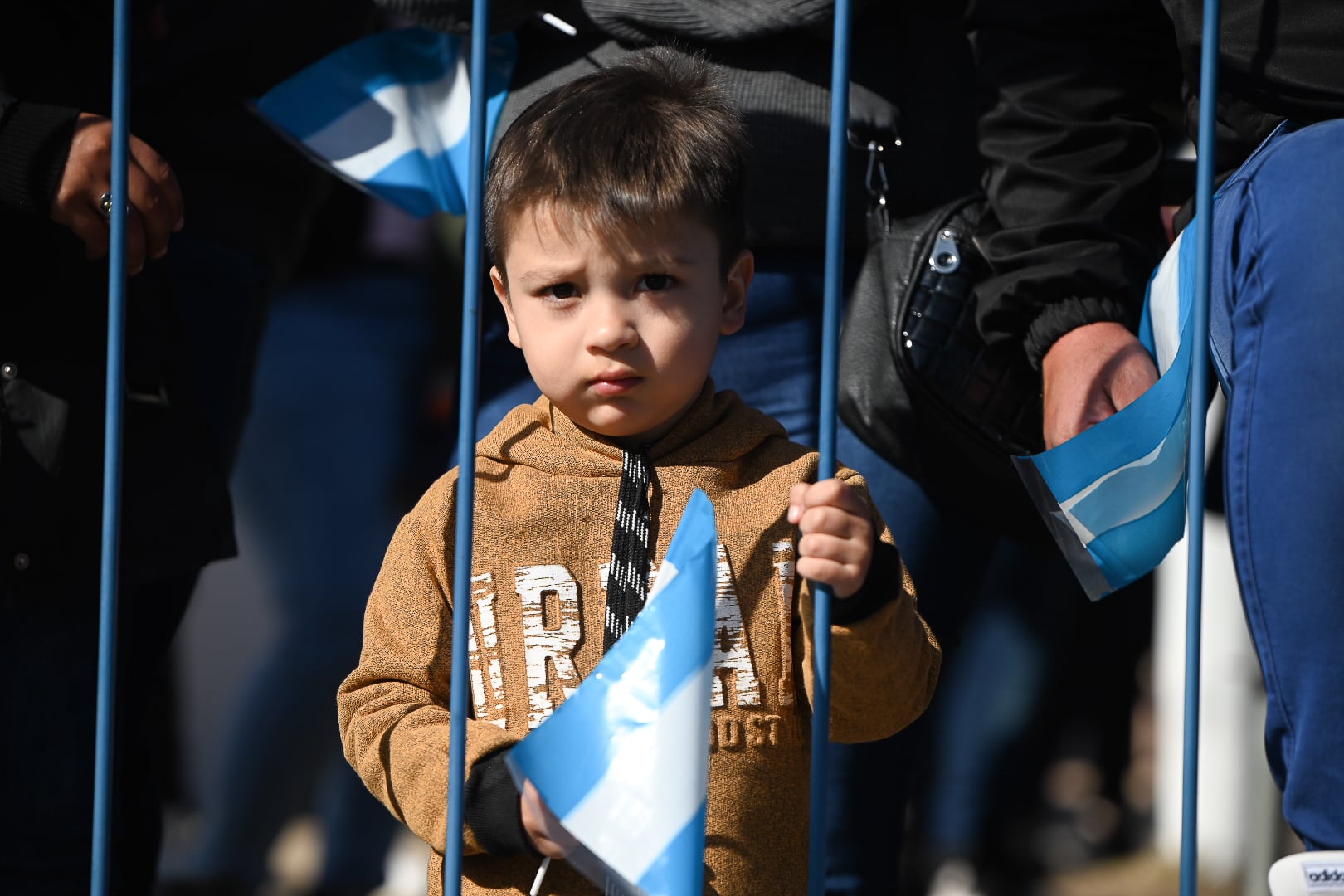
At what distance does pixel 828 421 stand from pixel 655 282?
0.24 meters

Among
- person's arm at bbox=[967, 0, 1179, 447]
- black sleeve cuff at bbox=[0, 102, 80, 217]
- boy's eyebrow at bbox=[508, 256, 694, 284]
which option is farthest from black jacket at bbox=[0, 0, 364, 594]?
person's arm at bbox=[967, 0, 1179, 447]

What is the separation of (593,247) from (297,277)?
1986 millimetres

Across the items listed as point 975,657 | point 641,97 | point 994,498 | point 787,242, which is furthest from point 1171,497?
point 975,657

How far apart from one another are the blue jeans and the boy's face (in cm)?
50

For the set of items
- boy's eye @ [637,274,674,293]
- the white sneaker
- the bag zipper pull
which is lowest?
the white sneaker

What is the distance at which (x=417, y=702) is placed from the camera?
1.46 metres

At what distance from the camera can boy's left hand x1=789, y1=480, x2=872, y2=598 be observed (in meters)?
1.29

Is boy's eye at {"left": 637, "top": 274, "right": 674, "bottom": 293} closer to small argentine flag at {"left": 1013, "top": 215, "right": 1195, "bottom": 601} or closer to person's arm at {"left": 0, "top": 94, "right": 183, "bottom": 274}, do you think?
small argentine flag at {"left": 1013, "top": 215, "right": 1195, "bottom": 601}

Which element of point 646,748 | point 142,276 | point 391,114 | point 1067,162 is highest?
point 391,114

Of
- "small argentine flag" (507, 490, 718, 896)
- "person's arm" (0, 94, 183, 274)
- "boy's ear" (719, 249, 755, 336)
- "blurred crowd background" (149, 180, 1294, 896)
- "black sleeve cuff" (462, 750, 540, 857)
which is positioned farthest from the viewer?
"blurred crowd background" (149, 180, 1294, 896)

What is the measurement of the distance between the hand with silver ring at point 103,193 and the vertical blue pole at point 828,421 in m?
0.78

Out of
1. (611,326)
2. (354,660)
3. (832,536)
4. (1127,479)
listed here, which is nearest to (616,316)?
(611,326)

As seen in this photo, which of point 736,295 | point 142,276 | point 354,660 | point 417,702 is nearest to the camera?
point 417,702

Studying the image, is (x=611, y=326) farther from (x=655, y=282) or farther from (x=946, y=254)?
(x=946, y=254)
